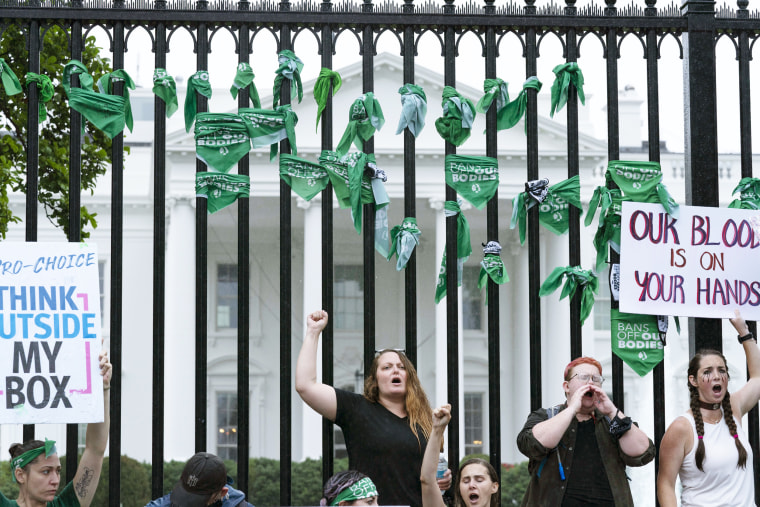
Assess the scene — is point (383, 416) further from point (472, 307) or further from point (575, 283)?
point (472, 307)

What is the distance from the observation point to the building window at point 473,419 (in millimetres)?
28312

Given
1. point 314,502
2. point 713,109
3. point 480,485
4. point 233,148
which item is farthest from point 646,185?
point 314,502

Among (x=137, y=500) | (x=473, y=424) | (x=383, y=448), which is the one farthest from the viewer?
(x=473, y=424)

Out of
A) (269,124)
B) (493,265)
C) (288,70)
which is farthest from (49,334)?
(493,265)

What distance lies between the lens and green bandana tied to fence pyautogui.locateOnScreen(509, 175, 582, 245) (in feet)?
17.7

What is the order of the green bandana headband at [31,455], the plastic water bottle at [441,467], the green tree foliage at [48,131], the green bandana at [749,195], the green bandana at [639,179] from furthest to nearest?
the green tree foliage at [48,131], the green bandana at [749,195], the green bandana at [639,179], the plastic water bottle at [441,467], the green bandana headband at [31,455]

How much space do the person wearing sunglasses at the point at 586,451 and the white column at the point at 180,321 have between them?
65.7ft

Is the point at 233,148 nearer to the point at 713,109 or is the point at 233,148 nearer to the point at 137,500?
the point at 713,109

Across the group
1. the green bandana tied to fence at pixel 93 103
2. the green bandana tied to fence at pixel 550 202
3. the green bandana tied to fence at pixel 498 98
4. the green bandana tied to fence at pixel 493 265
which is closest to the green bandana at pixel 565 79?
the green bandana tied to fence at pixel 498 98

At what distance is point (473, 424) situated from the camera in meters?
28.6

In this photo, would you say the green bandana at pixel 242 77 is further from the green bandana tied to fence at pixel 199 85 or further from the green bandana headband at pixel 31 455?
the green bandana headband at pixel 31 455

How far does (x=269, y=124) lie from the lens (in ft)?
17.7

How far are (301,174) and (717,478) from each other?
7.90 ft

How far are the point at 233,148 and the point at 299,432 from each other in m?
21.7
